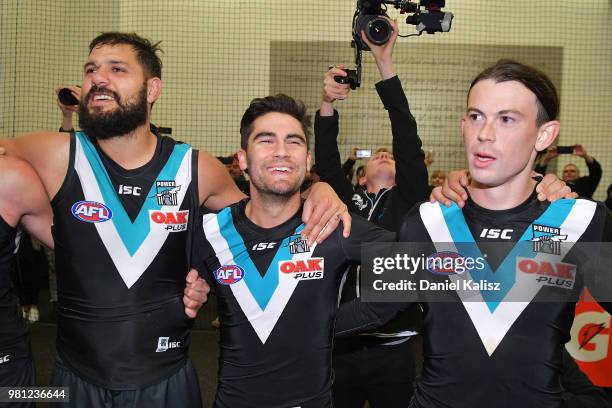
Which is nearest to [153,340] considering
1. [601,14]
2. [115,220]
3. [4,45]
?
[115,220]

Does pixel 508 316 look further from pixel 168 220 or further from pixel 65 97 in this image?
pixel 65 97

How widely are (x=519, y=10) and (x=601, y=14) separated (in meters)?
1.20

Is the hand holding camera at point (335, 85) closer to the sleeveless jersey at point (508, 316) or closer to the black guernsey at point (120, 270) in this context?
the black guernsey at point (120, 270)

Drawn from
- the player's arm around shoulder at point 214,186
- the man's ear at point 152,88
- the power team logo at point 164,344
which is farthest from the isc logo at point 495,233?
the man's ear at point 152,88

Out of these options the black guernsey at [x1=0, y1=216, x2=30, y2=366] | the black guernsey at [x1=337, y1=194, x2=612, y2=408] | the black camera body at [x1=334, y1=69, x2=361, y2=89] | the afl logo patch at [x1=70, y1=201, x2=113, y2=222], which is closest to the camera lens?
the black camera body at [x1=334, y1=69, x2=361, y2=89]

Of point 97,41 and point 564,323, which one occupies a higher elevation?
point 97,41

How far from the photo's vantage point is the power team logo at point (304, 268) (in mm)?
2346

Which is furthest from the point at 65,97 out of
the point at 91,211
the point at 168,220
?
the point at 168,220

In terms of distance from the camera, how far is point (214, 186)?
2.73m

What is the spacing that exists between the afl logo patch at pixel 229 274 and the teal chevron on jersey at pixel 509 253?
799 mm

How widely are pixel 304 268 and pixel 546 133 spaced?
962mm

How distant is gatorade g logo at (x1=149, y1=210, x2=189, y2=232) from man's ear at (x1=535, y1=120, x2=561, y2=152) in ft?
4.57

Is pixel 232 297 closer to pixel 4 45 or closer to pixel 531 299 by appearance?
→ pixel 531 299

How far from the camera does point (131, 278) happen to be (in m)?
2.49
